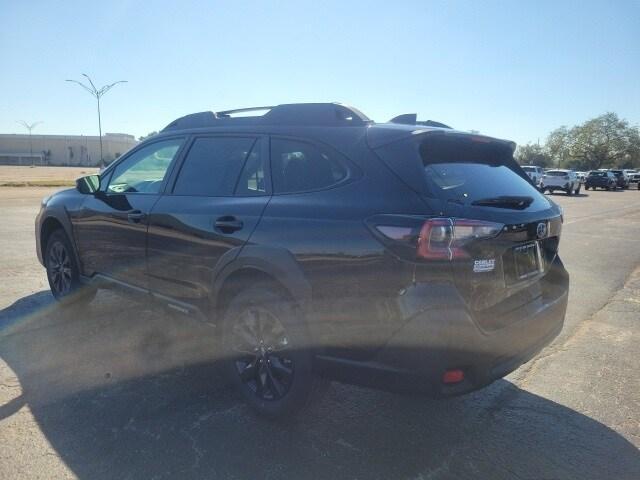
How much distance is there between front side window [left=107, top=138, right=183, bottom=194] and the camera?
153 inches

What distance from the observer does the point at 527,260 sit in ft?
9.38

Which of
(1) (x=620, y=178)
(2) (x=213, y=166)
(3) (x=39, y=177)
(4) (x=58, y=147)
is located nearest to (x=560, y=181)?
(1) (x=620, y=178)

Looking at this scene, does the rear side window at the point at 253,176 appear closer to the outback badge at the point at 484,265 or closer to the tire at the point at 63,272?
the outback badge at the point at 484,265

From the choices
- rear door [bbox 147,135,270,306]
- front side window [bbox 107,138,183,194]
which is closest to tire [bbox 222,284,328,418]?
rear door [bbox 147,135,270,306]

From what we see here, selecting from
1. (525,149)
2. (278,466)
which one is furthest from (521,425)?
(525,149)

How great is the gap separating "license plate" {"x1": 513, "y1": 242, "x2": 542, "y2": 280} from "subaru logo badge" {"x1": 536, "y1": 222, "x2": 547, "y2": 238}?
56 millimetres

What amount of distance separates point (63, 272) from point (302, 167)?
336 centimetres

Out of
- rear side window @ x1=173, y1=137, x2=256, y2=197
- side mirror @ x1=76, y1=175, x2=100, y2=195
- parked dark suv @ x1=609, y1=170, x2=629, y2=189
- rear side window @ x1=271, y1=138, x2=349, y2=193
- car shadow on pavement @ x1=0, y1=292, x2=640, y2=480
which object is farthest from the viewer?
parked dark suv @ x1=609, y1=170, x2=629, y2=189

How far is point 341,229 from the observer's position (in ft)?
8.55

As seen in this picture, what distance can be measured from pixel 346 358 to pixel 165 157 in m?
2.29

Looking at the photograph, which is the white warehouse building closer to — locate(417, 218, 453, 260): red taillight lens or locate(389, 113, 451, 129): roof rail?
locate(389, 113, 451, 129): roof rail

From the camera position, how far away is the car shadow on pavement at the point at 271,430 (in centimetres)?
258

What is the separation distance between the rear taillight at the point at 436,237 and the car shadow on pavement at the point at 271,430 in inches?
44.4

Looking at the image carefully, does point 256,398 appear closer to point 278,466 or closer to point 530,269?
point 278,466
